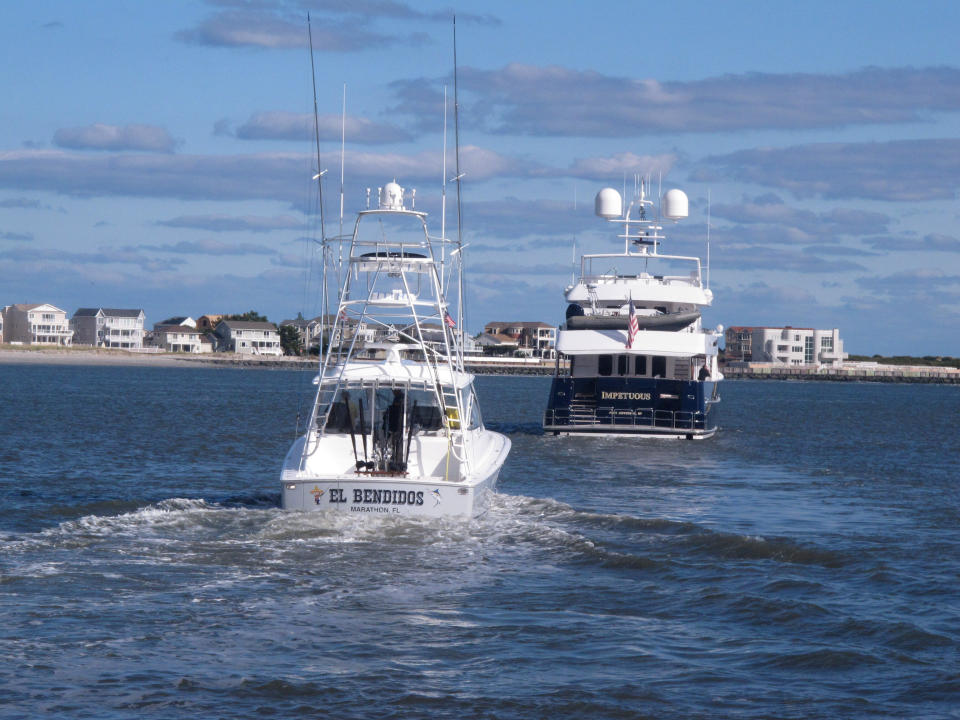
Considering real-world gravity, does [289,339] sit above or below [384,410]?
above

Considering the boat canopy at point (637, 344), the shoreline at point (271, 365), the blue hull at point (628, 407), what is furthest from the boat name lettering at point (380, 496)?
the shoreline at point (271, 365)

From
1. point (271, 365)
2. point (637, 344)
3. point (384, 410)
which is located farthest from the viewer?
point (271, 365)

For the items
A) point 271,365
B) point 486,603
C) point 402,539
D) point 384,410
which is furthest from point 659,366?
point 271,365

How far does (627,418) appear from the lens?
40031 millimetres

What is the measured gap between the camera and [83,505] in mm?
21062

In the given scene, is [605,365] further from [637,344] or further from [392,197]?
[392,197]

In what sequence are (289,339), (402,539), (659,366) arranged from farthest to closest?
(289,339) < (659,366) < (402,539)

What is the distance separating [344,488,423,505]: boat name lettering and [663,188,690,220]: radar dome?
116ft

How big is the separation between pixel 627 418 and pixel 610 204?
13992 millimetres

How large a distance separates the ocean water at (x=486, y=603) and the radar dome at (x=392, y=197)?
5030 mm

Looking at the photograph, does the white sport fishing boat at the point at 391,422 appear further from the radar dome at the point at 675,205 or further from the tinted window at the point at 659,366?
the radar dome at the point at 675,205

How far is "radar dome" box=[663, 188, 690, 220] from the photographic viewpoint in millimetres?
50469

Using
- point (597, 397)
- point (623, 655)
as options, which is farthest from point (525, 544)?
point (597, 397)

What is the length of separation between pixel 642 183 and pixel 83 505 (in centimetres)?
3444
